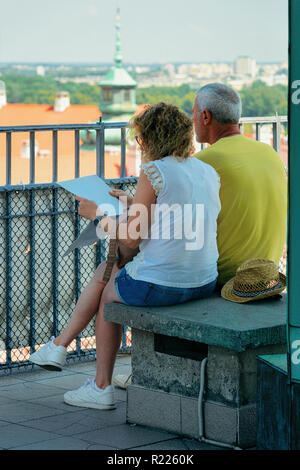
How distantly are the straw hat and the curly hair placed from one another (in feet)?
1.94

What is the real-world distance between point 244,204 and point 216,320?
32.7 inches

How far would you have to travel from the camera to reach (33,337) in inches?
213

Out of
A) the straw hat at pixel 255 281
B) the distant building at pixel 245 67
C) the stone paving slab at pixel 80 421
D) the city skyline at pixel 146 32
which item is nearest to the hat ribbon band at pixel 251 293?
the straw hat at pixel 255 281

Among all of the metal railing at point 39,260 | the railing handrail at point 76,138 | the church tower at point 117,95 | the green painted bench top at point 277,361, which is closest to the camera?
the green painted bench top at point 277,361

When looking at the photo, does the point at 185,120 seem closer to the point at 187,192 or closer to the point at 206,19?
the point at 187,192

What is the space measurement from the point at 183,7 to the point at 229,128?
146m

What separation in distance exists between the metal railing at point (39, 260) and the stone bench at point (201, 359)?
1.44 meters

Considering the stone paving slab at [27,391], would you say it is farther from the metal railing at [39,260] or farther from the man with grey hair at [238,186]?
the man with grey hair at [238,186]

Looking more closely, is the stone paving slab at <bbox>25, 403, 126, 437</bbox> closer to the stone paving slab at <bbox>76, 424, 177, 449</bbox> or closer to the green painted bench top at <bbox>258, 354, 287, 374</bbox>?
the stone paving slab at <bbox>76, 424, 177, 449</bbox>

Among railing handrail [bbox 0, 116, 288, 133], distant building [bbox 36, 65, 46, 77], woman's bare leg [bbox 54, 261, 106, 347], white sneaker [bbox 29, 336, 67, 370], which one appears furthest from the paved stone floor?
distant building [bbox 36, 65, 46, 77]

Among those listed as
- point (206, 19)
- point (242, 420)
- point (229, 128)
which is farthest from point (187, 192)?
point (206, 19)

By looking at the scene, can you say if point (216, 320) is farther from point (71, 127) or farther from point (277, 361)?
point (71, 127)

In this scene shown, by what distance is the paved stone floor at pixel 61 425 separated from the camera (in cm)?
371

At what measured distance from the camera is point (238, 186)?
4.26 m
